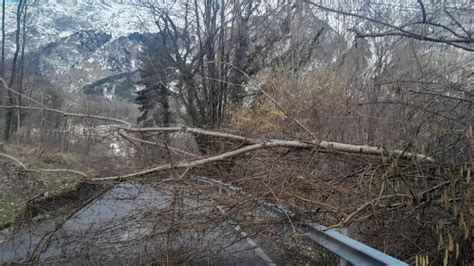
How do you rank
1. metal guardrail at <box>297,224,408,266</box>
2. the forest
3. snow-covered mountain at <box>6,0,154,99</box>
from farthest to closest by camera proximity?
snow-covered mountain at <box>6,0,154,99</box> → the forest → metal guardrail at <box>297,224,408,266</box>

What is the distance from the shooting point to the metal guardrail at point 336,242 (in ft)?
9.84

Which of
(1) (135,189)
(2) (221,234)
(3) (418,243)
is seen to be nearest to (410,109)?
(3) (418,243)

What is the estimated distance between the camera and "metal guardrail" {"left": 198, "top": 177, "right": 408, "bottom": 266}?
3.00 m

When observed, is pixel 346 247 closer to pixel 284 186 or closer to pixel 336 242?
pixel 336 242

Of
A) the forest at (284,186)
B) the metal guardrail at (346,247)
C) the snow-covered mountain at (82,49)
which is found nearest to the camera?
the metal guardrail at (346,247)

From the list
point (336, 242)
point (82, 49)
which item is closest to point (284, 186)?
point (336, 242)

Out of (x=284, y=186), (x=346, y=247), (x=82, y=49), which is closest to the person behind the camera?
(x=346, y=247)

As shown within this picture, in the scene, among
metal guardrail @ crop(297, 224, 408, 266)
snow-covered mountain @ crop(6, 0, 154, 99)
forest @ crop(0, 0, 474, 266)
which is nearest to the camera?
metal guardrail @ crop(297, 224, 408, 266)

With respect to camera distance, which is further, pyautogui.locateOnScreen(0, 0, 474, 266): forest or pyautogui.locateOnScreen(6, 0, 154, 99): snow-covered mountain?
pyautogui.locateOnScreen(6, 0, 154, 99): snow-covered mountain

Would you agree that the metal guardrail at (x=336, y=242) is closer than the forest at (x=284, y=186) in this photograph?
Yes

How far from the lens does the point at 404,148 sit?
4738 mm

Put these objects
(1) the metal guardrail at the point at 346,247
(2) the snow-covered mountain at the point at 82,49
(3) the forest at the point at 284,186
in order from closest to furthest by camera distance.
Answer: (1) the metal guardrail at the point at 346,247 < (3) the forest at the point at 284,186 < (2) the snow-covered mountain at the point at 82,49

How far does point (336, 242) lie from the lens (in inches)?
148

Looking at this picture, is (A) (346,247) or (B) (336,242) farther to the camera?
(B) (336,242)
